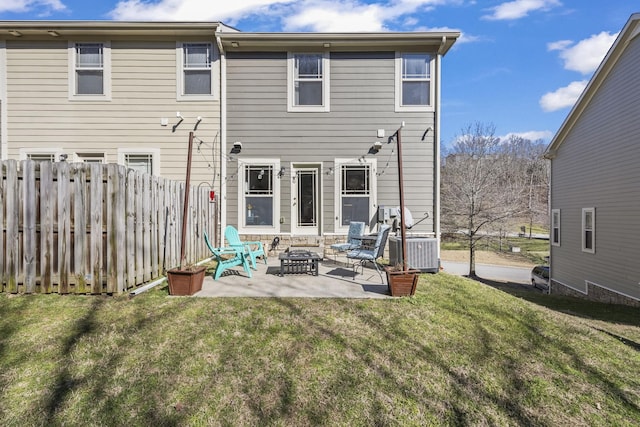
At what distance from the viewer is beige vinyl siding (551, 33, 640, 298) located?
8.08 metres

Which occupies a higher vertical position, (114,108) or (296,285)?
(114,108)

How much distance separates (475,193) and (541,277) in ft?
18.8

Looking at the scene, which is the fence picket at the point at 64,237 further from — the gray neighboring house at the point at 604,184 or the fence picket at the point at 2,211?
the gray neighboring house at the point at 604,184

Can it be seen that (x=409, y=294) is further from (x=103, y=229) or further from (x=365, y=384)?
(x=103, y=229)

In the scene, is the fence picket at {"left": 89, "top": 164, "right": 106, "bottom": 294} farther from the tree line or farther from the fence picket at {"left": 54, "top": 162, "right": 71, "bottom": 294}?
the tree line

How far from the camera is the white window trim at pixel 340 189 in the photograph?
802 centimetres

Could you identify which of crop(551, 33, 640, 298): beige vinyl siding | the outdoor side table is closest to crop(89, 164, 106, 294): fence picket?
the outdoor side table

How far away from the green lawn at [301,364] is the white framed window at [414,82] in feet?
18.1

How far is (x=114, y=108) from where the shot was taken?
7938mm

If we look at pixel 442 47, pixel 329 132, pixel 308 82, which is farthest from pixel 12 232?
pixel 442 47

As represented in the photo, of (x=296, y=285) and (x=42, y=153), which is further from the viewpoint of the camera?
(x=42, y=153)

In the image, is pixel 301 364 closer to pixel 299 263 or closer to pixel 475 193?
pixel 299 263

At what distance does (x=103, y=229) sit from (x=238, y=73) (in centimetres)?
534

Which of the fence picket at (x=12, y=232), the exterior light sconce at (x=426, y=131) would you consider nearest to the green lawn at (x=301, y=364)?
the fence picket at (x=12, y=232)
